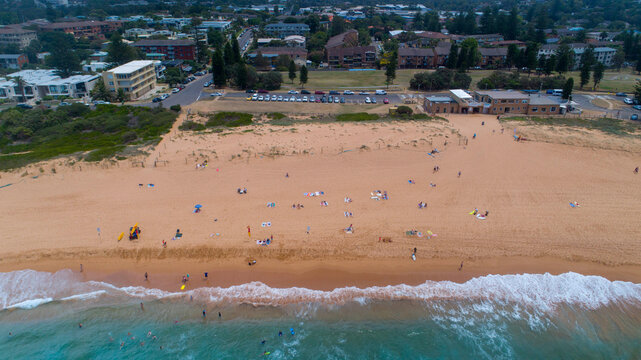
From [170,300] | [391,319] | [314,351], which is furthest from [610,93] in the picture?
[170,300]

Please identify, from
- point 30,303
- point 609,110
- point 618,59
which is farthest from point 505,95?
point 30,303

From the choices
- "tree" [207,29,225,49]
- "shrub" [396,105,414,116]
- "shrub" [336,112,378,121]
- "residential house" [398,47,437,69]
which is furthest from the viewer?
"tree" [207,29,225,49]

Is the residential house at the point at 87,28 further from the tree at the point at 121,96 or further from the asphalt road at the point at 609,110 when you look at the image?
the asphalt road at the point at 609,110

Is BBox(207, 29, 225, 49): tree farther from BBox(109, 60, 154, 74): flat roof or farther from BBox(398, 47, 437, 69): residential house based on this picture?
BBox(398, 47, 437, 69): residential house

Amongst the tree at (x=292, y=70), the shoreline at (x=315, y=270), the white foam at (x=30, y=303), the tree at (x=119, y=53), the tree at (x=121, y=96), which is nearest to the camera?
the white foam at (x=30, y=303)

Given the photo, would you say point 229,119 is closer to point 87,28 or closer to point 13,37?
point 13,37

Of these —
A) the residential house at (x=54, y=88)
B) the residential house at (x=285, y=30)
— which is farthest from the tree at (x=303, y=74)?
the residential house at (x=285, y=30)

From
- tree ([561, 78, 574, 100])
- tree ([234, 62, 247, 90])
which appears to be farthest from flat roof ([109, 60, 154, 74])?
tree ([561, 78, 574, 100])
